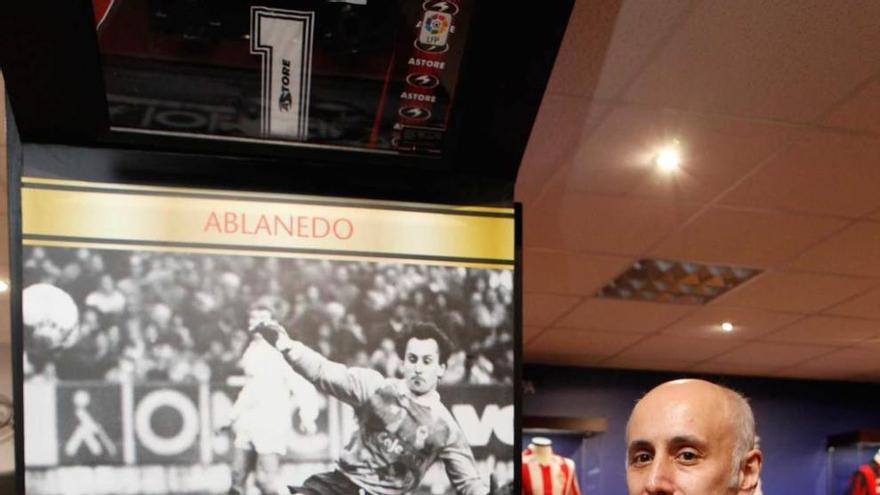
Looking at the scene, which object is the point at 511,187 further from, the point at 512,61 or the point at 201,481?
the point at 201,481

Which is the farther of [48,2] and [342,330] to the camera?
[342,330]

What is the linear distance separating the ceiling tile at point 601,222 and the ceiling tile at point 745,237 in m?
0.13

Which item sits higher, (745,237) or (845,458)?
(745,237)

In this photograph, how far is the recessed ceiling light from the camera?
370cm

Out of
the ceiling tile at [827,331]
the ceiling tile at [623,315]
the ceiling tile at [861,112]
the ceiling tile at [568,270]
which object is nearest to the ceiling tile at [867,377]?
the ceiling tile at [827,331]

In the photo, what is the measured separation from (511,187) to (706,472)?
1.99ft

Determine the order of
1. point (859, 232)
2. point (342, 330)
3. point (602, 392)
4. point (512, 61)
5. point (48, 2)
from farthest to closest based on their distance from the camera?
point (602, 392) < point (859, 232) < point (342, 330) < point (512, 61) < point (48, 2)

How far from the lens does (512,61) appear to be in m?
1.51

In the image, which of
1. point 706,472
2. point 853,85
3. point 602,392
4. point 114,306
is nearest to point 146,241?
point 114,306

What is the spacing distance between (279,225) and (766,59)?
196 centimetres

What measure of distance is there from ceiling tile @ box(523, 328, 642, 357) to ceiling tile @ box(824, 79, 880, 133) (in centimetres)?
419

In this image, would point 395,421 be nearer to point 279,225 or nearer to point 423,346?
point 423,346

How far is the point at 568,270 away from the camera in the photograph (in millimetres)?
5570

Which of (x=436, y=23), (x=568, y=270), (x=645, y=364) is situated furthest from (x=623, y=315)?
(x=436, y=23)
